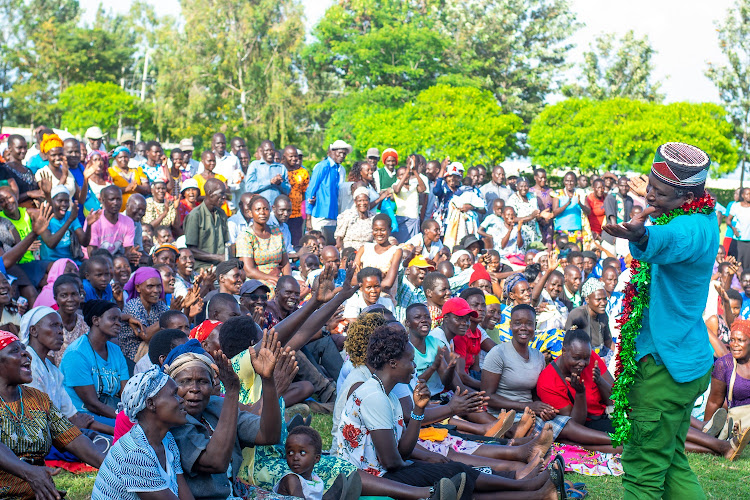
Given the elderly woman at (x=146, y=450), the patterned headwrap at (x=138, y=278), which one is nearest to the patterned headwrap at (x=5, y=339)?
the elderly woman at (x=146, y=450)

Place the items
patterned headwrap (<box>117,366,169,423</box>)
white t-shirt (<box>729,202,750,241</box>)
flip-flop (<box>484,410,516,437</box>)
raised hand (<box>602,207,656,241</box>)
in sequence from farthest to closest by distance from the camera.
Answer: white t-shirt (<box>729,202,750,241</box>) < flip-flop (<box>484,410,516,437</box>) < patterned headwrap (<box>117,366,169,423</box>) < raised hand (<box>602,207,656,241</box>)

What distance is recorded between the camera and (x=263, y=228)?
9508 millimetres

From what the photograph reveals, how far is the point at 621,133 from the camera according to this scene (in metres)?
27.3

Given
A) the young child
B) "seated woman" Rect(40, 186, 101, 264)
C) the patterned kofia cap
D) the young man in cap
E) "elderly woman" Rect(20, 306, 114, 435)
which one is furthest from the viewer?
the young man in cap

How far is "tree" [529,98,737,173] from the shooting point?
2727 centimetres

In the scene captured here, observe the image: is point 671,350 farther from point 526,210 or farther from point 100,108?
point 100,108

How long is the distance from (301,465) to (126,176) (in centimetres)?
782

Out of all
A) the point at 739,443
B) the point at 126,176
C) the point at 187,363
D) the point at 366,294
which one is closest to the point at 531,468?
the point at 739,443

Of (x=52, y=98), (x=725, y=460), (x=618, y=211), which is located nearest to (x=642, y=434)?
(x=725, y=460)

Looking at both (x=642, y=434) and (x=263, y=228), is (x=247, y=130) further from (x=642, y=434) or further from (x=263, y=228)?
(x=642, y=434)

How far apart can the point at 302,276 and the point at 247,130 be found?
23.1 m

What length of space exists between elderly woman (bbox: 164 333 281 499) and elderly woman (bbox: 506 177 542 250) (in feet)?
30.4

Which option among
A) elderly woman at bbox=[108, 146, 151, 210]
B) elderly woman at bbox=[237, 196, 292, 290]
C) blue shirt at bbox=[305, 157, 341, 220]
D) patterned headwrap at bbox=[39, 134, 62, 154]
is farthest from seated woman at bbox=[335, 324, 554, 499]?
blue shirt at bbox=[305, 157, 341, 220]

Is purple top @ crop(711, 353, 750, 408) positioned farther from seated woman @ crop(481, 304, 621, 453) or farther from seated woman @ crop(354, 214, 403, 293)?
seated woman @ crop(354, 214, 403, 293)
